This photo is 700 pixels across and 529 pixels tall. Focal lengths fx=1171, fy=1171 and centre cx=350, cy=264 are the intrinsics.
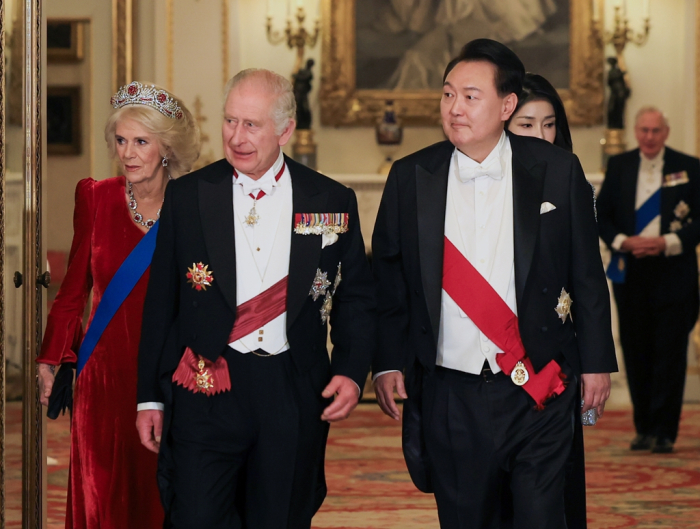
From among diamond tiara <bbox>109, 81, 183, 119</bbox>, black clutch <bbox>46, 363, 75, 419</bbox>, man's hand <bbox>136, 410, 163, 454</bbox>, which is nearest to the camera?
man's hand <bbox>136, 410, 163, 454</bbox>

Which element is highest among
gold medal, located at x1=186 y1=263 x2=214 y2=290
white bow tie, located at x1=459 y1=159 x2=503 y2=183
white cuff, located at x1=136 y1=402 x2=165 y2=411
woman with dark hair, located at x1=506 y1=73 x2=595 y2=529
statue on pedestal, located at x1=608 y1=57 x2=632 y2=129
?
statue on pedestal, located at x1=608 y1=57 x2=632 y2=129

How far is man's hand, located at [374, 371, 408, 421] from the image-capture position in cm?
277

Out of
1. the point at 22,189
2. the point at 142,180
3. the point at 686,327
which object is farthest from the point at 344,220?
the point at 686,327

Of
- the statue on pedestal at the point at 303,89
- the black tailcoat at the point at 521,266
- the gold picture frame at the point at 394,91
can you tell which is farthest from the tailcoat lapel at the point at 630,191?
the black tailcoat at the point at 521,266

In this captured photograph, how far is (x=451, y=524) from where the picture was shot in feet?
9.21

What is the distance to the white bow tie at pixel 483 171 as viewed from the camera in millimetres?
2793

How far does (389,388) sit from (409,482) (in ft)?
8.21

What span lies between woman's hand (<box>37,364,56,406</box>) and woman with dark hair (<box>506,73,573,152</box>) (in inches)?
57.4

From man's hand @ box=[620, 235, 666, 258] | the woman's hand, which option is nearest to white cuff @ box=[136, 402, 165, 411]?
the woman's hand

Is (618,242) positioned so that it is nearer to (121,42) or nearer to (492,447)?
(492,447)

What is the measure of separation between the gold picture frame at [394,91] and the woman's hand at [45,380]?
5.31 metres

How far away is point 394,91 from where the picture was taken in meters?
8.22

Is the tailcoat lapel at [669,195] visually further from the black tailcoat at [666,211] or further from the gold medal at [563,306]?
the gold medal at [563,306]

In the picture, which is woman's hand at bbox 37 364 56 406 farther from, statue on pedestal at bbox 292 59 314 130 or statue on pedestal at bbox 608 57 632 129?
statue on pedestal at bbox 608 57 632 129
